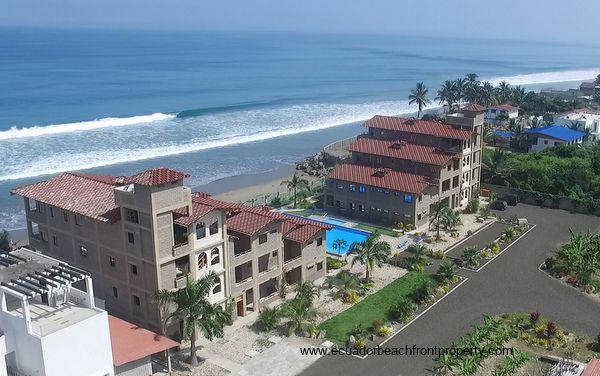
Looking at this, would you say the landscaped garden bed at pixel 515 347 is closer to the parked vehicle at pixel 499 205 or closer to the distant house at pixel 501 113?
the parked vehicle at pixel 499 205

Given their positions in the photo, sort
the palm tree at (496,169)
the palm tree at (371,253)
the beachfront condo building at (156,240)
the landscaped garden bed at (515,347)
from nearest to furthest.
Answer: the landscaped garden bed at (515,347) → the beachfront condo building at (156,240) → the palm tree at (371,253) → the palm tree at (496,169)

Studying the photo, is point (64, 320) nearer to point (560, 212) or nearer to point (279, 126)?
point (560, 212)

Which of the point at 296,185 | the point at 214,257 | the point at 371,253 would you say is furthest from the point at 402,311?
the point at 296,185

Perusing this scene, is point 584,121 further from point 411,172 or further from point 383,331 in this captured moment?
point 383,331

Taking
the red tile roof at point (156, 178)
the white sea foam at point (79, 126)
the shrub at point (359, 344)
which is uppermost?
the red tile roof at point (156, 178)

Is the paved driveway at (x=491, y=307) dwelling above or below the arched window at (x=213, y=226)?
below

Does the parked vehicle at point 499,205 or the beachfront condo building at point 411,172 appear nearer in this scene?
the beachfront condo building at point 411,172

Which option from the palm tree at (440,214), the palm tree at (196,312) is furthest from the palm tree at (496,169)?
the palm tree at (196,312)
